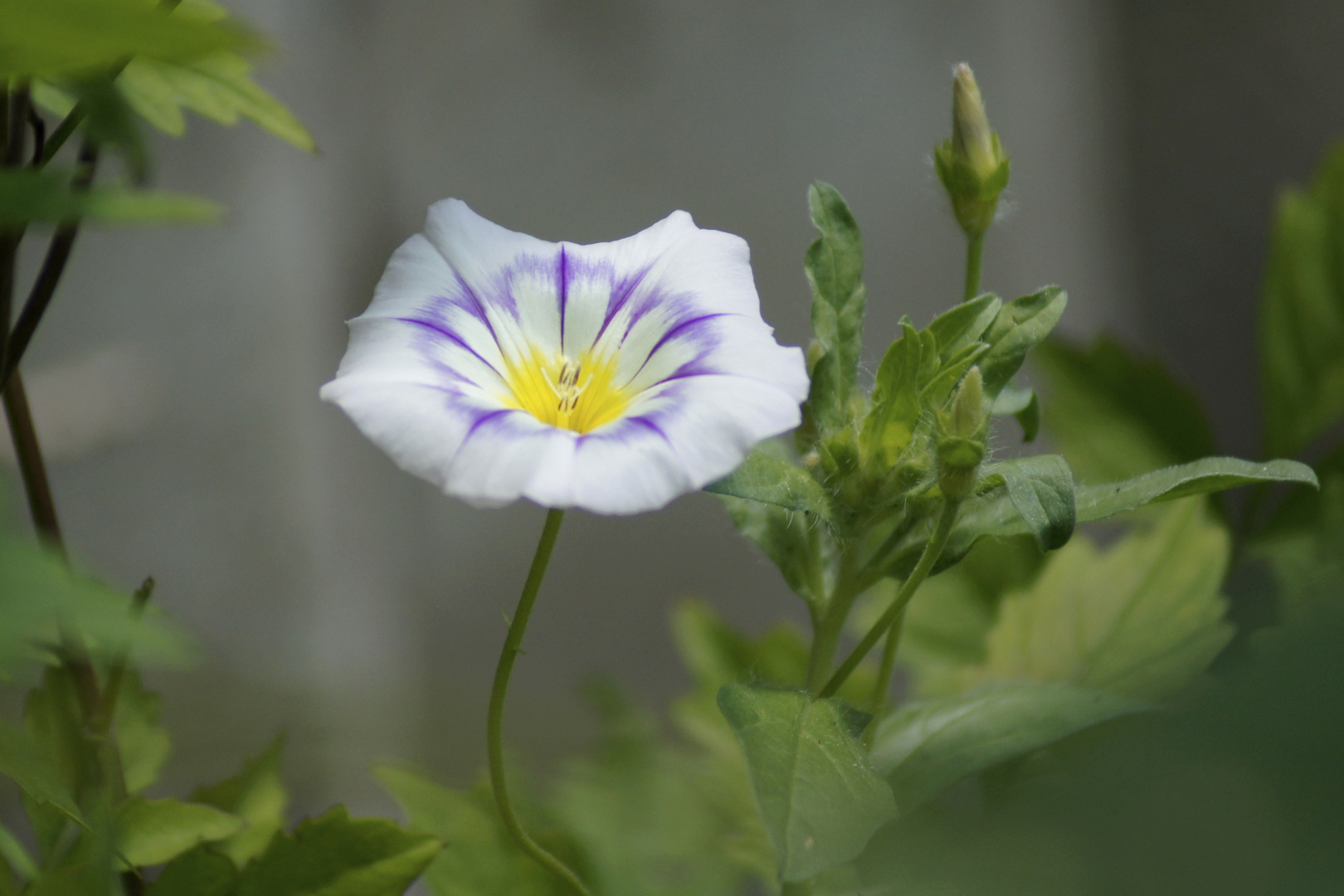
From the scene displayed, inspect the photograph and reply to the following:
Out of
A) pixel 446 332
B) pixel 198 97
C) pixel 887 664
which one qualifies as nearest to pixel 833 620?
pixel 887 664

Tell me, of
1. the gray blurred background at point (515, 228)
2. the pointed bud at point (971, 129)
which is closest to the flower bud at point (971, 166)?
the pointed bud at point (971, 129)

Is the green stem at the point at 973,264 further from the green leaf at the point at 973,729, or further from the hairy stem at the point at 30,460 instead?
the hairy stem at the point at 30,460

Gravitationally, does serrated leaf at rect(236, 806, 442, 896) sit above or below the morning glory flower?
below

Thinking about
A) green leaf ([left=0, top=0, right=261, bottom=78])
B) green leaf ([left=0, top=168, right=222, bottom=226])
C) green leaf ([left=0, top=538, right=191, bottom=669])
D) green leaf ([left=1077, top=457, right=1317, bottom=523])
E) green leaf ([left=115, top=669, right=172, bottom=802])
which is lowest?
green leaf ([left=115, top=669, right=172, bottom=802])

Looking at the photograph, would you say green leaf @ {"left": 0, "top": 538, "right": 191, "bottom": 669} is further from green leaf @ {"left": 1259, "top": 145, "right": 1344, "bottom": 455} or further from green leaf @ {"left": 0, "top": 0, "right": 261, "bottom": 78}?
green leaf @ {"left": 1259, "top": 145, "right": 1344, "bottom": 455}

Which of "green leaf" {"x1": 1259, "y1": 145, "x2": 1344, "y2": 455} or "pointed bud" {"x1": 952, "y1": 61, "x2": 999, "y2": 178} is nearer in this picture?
"pointed bud" {"x1": 952, "y1": 61, "x2": 999, "y2": 178}

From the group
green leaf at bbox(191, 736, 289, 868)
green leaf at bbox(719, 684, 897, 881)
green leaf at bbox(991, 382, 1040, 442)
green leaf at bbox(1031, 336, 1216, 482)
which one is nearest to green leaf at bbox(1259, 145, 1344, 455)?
green leaf at bbox(1031, 336, 1216, 482)

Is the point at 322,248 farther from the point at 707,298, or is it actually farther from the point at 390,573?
the point at 707,298
